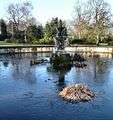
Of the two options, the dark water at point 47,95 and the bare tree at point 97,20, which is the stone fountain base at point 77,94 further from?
the bare tree at point 97,20

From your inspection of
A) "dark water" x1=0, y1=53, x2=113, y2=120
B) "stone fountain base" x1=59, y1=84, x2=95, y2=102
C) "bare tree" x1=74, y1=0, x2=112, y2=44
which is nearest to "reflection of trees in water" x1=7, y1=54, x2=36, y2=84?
"dark water" x1=0, y1=53, x2=113, y2=120

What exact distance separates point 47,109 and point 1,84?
1315 cm

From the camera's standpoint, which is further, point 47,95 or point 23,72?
point 23,72

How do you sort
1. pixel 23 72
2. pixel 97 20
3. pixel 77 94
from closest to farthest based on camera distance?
pixel 77 94 < pixel 23 72 < pixel 97 20

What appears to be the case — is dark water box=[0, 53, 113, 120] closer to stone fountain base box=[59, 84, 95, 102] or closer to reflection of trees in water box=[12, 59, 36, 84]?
reflection of trees in water box=[12, 59, 36, 84]

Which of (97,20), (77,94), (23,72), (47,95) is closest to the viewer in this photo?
(77,94)

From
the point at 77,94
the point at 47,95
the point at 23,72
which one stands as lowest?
the point at 47,95

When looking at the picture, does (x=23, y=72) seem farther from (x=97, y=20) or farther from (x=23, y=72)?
(x=97, y=20)

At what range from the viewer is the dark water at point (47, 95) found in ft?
93.8

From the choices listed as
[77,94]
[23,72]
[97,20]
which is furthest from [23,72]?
[97,20]

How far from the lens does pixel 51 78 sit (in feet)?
153

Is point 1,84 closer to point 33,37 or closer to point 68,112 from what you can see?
point 68,112

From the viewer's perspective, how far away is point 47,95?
116ft

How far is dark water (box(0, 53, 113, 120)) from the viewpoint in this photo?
2858cm
